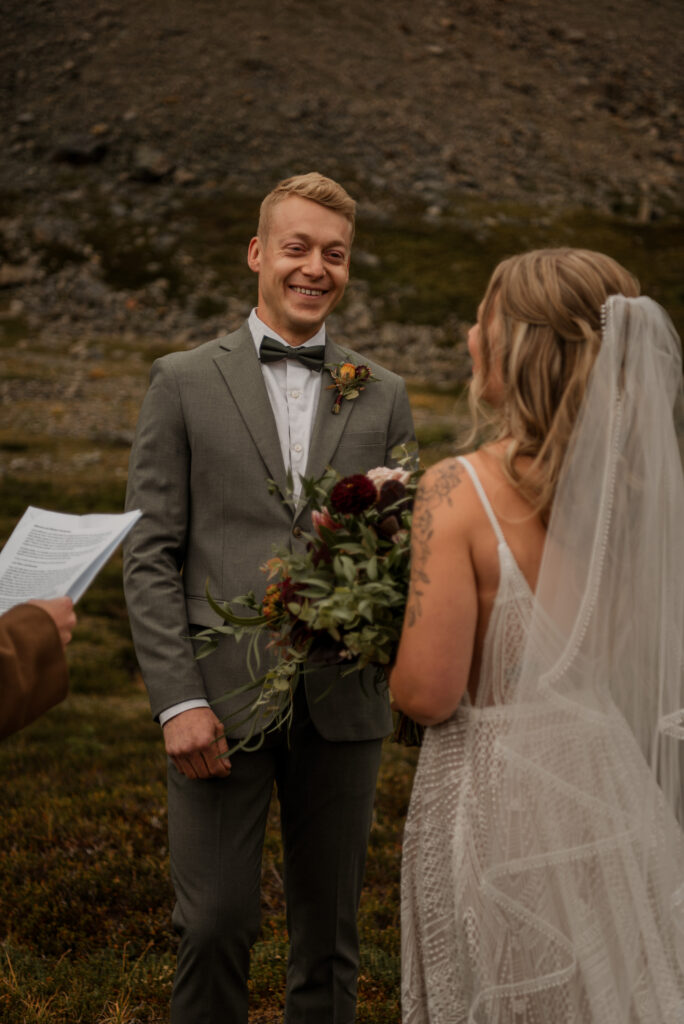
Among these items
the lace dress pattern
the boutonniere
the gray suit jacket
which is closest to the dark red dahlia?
the lace dress pattern

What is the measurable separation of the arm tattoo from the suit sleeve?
0.97 m

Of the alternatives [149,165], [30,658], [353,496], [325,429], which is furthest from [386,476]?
[149,165]

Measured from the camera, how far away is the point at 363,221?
3381 centimetres

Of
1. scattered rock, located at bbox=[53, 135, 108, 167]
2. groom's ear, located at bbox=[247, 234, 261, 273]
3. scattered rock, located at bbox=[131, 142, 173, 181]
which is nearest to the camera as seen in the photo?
groom's ear, located at bbox=[247, 234, 261, 273]

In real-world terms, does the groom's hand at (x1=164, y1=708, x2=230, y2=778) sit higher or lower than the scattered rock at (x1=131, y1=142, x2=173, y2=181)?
lower

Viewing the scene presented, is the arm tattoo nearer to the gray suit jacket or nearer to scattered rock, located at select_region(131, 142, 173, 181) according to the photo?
the gray suit jacket

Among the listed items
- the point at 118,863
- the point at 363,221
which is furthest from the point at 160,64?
the point at 118,863

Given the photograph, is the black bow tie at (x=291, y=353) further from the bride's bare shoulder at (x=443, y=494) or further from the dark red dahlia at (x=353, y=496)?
the bride's bare shoulder at (x=443, y=494)

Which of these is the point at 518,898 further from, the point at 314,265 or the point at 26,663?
the point at 314,265

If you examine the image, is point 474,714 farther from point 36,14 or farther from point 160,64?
point 36,14

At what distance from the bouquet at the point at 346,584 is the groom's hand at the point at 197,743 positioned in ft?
0.73

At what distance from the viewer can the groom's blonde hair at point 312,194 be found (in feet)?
10.9

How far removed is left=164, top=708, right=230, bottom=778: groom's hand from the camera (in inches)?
119

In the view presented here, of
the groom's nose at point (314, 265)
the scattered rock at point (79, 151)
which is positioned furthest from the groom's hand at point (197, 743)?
the scattered rock at point (79, 151)
